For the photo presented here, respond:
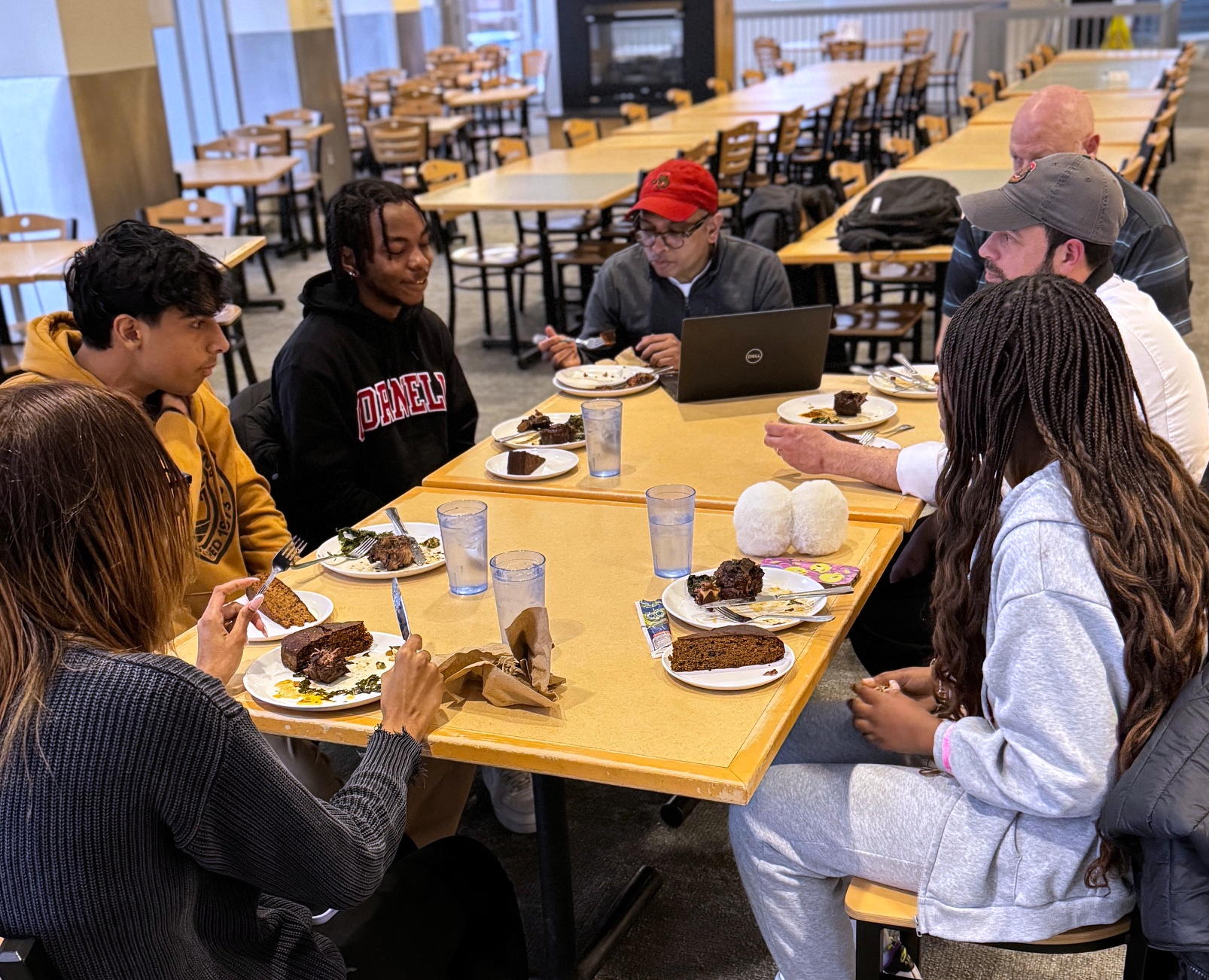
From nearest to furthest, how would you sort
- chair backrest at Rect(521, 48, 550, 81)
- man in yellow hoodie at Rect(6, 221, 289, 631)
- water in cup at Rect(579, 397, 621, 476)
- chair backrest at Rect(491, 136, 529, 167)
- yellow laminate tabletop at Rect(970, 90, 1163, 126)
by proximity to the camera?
1. man in yellow hoodie at Rect(6, 221, 289, 631)
2. water in cup at Rect(579, 397, 621, 476)
3. chair backrest at Rect(491, 136, 529, 167)
4. yellow laminate tabletop at Rect(970, 90, 1163, 126)
5. chair backrest at Rect(521, 48, 550, 81)

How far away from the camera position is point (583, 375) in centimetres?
306

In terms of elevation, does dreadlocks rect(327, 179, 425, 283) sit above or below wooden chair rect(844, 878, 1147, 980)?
above

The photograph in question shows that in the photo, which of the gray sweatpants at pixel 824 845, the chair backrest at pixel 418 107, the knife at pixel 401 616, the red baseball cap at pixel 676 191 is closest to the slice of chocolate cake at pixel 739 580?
the gray sweatpants at pixel 824 845

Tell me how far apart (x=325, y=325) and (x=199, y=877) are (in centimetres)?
168

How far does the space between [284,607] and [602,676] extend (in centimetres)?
52

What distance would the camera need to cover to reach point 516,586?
5.56 ft

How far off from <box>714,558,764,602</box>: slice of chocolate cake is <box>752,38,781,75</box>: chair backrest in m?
14.1

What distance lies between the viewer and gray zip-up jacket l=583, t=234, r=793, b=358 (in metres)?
3.42

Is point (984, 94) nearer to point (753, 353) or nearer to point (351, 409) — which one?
point (753, 353)

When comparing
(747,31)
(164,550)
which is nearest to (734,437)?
(164,550)

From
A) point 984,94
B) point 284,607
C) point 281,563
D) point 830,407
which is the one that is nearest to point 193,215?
point 830,407

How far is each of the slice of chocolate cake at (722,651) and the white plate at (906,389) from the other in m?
1.28

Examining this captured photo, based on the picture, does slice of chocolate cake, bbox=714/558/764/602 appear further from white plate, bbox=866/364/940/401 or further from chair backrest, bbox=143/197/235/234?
chair backrest, bbox=143/197/235/234

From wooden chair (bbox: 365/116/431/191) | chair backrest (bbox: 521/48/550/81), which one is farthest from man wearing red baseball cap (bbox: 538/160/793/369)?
chair backrest (bbox: 521/48/550/81)
